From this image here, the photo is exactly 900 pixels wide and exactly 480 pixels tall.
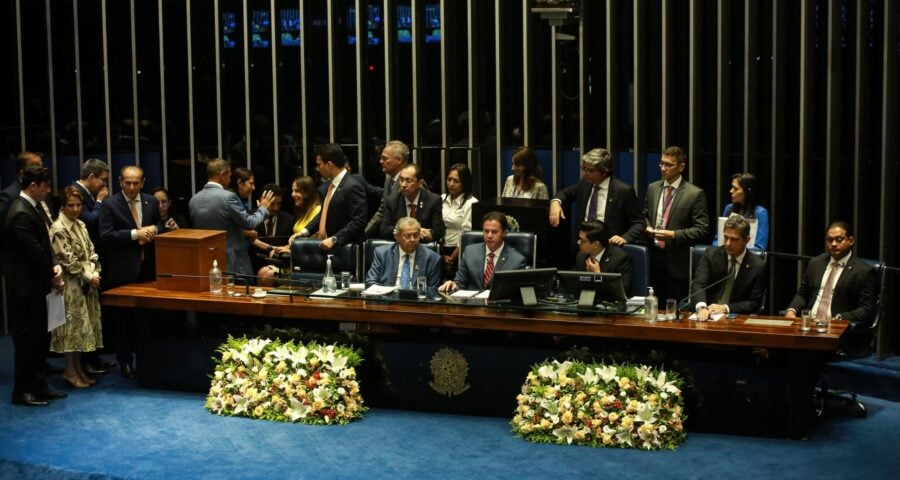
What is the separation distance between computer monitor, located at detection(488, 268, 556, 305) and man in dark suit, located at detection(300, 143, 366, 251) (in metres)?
1.79

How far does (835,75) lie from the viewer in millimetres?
8227

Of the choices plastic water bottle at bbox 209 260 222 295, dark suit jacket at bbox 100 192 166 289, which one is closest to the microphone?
plastic water bottle at bbox 209 260 222 295

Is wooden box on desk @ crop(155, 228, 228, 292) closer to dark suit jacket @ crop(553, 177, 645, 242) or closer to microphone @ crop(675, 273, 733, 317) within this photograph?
dark suit jacket @ crop(553, 177, 645, 242)

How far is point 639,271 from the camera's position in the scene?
301 inches

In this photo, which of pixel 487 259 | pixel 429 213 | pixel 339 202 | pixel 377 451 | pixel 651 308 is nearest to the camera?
pixel 377 451

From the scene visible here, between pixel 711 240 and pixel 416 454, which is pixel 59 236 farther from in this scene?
pixel 711 240

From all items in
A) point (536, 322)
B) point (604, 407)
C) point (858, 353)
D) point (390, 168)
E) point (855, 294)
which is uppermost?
point (390, 168)

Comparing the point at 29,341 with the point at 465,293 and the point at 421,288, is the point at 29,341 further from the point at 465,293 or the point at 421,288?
the point at 465,293

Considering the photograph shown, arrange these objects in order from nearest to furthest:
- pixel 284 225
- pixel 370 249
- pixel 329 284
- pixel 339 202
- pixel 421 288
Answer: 1. pixel 421 288
2. pixel 329 284
3. pixel 370 249
4. pixel 339 202
5. pixel 284 225

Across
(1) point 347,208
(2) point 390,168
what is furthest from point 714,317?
(1) point 347,208

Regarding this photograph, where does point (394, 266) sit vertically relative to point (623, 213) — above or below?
below

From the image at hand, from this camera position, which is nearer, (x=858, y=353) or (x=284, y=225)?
(x=858, y=353)

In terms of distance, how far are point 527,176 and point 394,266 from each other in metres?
1.36

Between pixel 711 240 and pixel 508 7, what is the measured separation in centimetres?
231
